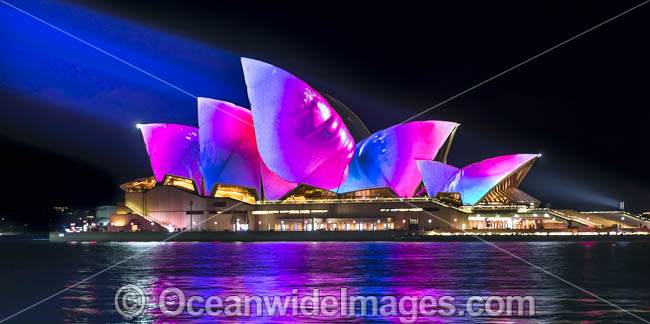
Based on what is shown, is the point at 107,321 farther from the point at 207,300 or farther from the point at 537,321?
the point at 537,321

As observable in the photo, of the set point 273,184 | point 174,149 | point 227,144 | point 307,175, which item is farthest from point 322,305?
point 174,149

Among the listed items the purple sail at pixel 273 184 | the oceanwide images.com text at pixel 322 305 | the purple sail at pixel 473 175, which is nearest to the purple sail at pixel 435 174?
the purple sail at pixel 473 175

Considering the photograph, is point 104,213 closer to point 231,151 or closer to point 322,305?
point 231,151

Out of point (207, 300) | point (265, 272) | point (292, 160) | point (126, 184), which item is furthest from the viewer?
point (126, 184)

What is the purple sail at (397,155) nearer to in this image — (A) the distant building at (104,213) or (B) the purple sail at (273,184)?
(B) the purple sail at (273,184)

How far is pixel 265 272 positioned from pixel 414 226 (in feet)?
157

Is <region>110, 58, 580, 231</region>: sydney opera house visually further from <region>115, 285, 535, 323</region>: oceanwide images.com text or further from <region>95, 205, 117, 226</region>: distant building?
<region>115, 285, 535, 323</region>: oceanwide images.com text

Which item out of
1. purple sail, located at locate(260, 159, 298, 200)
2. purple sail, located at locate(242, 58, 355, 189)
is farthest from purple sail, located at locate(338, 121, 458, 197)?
purple sail, located at locate(260, 159, 298, 200)

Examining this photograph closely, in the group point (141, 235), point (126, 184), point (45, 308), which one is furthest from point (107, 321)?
point (126, 184)

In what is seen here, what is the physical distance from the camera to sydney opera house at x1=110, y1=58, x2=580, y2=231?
67.9 metres

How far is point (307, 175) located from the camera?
7212 cm

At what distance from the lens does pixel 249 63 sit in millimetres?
63344

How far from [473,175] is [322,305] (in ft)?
183

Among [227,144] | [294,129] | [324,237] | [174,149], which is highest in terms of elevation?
[294,129]
